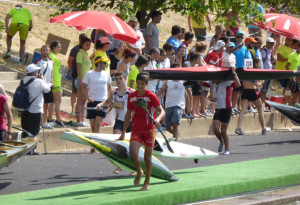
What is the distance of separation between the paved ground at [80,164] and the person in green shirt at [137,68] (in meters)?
1.71

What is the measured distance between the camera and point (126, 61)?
1531cm

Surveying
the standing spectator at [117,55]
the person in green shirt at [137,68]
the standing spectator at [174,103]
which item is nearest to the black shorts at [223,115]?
the standing spectator at [174,103]

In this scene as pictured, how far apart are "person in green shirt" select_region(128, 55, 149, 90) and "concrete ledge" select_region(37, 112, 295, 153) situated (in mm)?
1148

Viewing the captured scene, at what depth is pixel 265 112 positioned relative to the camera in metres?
20.2

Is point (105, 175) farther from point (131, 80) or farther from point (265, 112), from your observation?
point (265, 112)

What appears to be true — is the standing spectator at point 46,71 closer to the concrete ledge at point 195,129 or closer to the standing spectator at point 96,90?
the concrete ledge at point 195,129

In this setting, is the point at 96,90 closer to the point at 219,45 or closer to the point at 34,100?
the point at 34,100

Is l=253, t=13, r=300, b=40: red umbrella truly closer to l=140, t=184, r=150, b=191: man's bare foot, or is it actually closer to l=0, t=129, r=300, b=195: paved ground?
l=0, t=129, r=300, b=195: paved ground

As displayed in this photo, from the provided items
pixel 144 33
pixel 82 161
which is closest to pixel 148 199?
pixel 82 161

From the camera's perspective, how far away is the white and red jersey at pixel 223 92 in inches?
562

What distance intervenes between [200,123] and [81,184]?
23.4 feet

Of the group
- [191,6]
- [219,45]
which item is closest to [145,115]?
[219,45]

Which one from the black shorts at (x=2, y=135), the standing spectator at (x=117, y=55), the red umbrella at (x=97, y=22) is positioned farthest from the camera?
the standing spectator at (x=117, y=55)

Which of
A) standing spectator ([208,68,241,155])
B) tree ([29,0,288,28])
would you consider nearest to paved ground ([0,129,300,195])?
standing spectator ([208,68,241,155])
